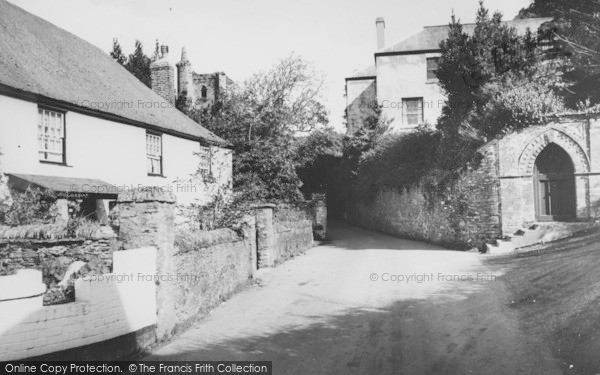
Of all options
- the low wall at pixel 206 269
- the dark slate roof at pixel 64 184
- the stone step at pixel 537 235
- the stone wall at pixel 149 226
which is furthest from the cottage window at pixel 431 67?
the stone wall at pixel 149 226

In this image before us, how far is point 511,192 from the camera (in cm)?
1762

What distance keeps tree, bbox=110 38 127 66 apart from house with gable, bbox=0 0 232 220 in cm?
1668

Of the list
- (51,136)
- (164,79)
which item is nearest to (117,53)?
(164,79)

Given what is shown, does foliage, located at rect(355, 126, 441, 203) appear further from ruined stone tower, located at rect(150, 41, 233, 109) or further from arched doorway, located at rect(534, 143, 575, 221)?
ruined stone tower, located at rect(150, 41, 233, 109)

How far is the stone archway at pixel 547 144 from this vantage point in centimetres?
1730

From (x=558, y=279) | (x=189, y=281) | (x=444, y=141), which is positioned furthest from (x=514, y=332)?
(x=444, y=141)

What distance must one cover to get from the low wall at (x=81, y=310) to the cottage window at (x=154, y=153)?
38.6 feet

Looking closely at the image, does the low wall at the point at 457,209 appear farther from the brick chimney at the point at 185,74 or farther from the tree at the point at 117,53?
the tree at the point at 117,53

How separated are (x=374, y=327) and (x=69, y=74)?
14574mm

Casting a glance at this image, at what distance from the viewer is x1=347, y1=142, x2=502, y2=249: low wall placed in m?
17.9

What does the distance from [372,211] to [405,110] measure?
328 inches

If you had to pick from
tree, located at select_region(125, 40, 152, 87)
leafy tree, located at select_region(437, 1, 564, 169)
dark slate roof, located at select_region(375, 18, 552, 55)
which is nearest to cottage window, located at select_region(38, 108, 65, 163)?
leafy tree, located at select_region(437, 1, 564, 169)

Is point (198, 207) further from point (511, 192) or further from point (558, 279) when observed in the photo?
point (511, 192)

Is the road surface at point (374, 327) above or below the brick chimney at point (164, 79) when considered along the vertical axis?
below
